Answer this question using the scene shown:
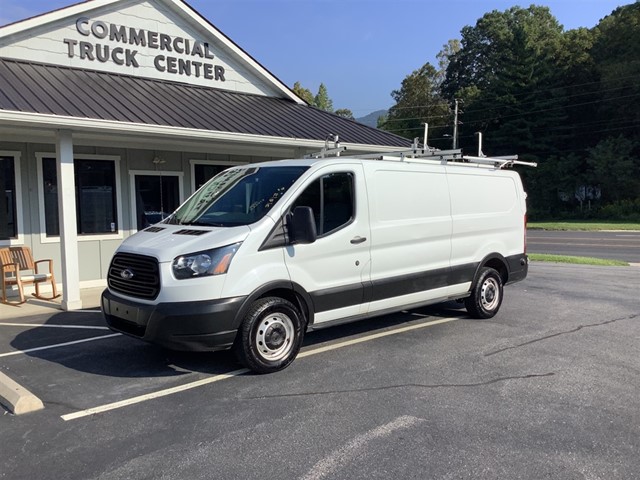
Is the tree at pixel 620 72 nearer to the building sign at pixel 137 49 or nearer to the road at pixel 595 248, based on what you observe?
the road at pixel 595 248

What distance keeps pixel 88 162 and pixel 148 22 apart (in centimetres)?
334

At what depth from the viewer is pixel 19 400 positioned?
14.9ft

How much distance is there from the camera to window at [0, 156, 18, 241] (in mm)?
10070

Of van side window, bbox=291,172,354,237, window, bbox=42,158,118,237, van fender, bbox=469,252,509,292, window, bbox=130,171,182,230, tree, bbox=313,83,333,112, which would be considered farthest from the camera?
tree, bbox=313,83,333,112

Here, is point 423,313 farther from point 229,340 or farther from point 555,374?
point 229,340

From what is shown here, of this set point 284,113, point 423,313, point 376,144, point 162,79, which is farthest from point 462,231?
point 162,79

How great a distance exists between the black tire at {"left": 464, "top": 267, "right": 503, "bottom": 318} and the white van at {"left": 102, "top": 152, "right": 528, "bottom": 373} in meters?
0.03

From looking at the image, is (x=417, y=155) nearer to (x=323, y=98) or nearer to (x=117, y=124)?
(x=117, y=124)

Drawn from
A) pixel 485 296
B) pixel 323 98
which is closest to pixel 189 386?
Answer: pixel 485 296

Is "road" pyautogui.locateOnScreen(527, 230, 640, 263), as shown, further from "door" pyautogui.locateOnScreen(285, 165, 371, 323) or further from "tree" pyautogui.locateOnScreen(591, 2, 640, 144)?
"tree" pyautogui.locateOnScreen(591, 2, 640, 144)

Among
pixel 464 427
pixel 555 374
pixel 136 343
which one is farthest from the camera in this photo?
pixel 136 343

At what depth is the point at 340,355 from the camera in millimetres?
5953

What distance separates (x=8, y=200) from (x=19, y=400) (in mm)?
6831

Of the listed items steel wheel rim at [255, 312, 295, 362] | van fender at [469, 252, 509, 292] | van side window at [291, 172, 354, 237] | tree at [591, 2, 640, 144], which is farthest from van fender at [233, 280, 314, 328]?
tree at [591, 2, 640, 144]
